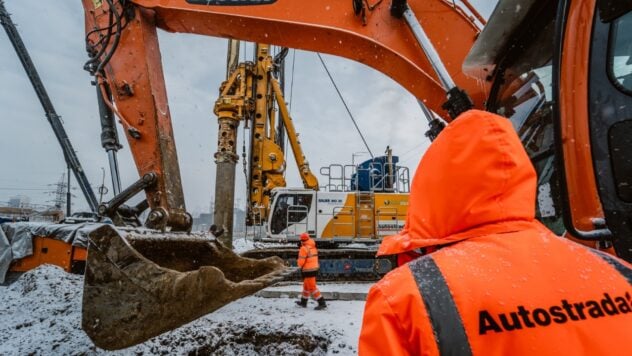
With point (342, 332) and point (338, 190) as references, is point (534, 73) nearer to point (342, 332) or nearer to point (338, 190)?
point (342, 332)

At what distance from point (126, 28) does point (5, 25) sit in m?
5.44

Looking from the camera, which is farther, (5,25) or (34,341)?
(5,25)

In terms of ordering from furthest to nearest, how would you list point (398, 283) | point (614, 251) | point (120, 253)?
1. point (120, 253)
2. point (614, 251)
3. point (398, 283)

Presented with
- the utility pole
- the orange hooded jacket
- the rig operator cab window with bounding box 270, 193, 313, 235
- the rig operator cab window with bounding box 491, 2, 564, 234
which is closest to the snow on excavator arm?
the rig operator cab window with bounding box 491, 2, 564, 234

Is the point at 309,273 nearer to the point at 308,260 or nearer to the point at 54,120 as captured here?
the point at 308,260

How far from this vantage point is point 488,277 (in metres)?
0.85

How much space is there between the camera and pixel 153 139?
3.37 metres

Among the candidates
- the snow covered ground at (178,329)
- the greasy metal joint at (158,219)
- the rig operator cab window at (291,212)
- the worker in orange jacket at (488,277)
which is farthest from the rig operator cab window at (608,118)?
the rig operator cab window at (291,212)

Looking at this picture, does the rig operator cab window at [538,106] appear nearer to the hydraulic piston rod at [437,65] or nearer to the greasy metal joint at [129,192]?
the hydraulic piston rod at [437,65]

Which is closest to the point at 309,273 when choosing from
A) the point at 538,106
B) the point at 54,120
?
the point at 538,106

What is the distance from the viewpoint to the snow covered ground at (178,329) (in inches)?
151

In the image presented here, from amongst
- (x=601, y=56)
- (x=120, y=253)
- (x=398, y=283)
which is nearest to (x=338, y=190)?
(x=120, y=253)

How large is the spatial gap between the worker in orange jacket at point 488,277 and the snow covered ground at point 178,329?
334cm

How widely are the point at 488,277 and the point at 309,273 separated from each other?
5.97 metres
